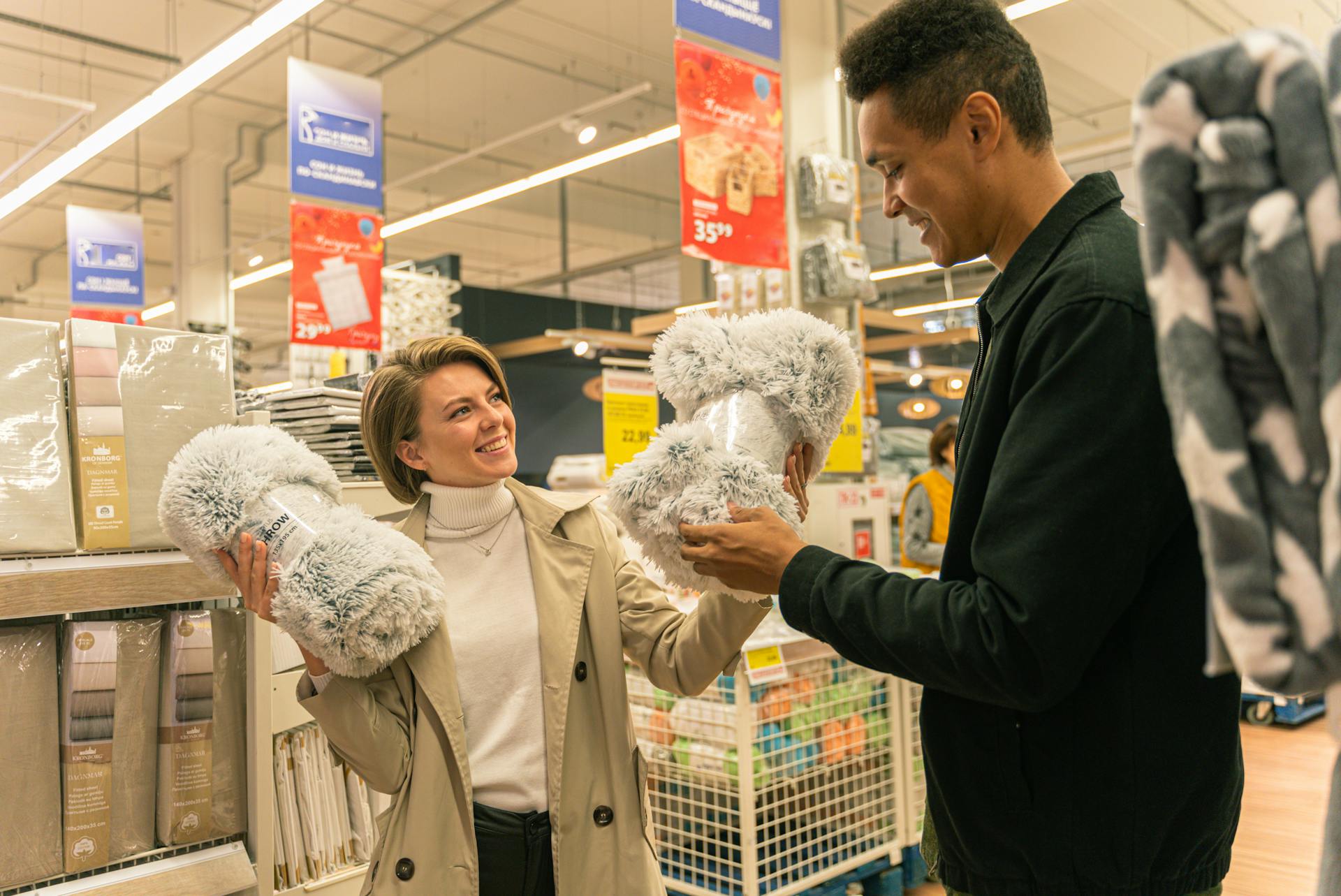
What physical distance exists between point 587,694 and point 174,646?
2.66 feet

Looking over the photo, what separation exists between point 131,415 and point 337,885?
1196 millimetres

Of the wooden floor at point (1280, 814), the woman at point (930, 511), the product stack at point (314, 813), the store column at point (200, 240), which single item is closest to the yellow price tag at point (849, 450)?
the woman at point (930, 511)

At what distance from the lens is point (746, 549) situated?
128 cm

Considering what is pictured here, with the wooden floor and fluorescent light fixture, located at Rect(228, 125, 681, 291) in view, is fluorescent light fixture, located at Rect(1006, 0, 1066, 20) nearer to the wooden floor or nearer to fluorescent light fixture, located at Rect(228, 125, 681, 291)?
fluorescent light fixture, located at Rect(228, 125, 681, 291)

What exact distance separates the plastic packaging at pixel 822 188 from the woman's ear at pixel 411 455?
3.27 meters

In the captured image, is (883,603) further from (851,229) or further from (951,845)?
(851,229)

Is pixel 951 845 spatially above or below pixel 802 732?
above

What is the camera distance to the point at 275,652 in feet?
7.75

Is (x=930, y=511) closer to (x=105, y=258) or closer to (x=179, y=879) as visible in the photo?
(x=179, y=879)

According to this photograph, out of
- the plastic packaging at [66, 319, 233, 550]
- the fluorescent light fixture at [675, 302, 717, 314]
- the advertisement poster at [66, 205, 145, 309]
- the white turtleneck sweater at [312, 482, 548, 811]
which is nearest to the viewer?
the fluorescent light fixture at [675, 302, 717, 314]

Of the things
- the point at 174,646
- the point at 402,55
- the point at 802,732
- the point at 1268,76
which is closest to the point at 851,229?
the point at 802,732

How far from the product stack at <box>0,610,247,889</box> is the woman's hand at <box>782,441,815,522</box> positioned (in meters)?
1.21

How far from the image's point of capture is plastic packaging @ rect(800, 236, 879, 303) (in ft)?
15.6

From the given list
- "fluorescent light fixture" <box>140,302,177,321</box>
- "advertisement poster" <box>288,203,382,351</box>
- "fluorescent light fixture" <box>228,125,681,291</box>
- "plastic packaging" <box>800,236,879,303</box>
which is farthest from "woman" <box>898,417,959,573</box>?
"fluorescent light fixture" <box>140,302,177,321</box>
